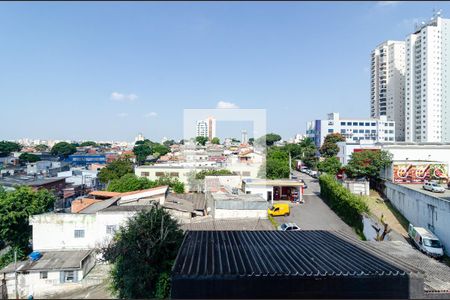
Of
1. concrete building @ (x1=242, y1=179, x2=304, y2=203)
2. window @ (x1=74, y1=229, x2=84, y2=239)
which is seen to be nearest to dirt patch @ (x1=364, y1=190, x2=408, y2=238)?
concrete building @ (x1=242, y1=179, x2=304, y2=203)

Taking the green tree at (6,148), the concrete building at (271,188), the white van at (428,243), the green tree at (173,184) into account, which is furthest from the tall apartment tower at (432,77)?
the green tree at (6,148)

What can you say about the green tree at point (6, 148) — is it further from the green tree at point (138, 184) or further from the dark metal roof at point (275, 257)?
the dark metal roof at point (275, 257)

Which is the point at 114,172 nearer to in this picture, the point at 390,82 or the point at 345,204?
the point at 345,204

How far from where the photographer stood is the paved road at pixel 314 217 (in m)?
13.7

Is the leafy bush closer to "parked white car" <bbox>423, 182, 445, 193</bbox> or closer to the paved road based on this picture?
the paved road

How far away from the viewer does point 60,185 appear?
2575cm

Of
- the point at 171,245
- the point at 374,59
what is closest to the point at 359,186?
the point at 171,245

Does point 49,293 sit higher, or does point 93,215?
point 93,215

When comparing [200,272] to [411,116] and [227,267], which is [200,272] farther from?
[411,116]

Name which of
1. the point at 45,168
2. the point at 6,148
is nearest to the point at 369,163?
the point at 45,168

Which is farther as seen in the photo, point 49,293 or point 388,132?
point 388,132

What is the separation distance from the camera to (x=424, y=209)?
1214 cm

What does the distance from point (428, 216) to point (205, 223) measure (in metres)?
8.69

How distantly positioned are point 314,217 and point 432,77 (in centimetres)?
4122
